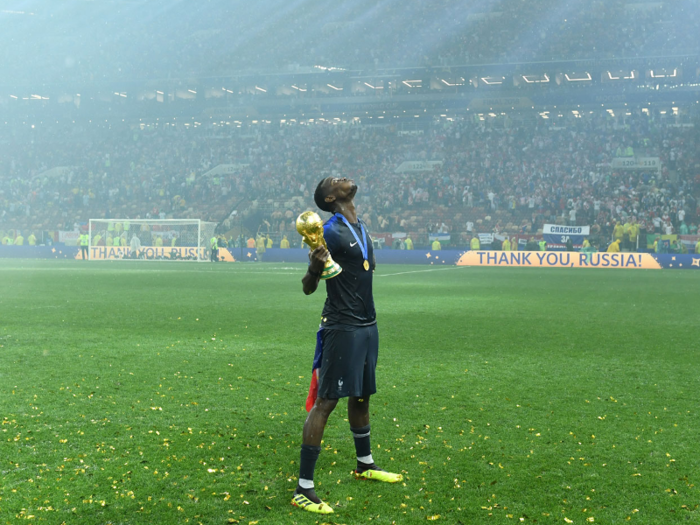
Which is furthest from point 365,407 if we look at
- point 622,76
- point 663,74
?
point 622,76

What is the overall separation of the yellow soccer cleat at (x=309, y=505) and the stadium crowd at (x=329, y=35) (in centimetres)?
4608

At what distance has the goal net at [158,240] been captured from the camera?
3984 cm

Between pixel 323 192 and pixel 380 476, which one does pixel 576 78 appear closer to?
pixel 323 192

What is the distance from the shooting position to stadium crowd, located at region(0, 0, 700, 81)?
150ft

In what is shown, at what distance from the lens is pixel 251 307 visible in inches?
582

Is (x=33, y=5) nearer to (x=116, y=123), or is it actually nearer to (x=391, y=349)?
(x=116, y=123)

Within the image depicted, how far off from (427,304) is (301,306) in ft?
A: 8.97

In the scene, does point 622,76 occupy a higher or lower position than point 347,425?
higher

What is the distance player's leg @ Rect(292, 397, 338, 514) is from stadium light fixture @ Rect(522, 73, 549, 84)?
156 ft

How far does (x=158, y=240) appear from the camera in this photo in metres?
40.2

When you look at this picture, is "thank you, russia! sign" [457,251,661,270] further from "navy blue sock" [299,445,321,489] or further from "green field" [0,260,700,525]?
"navy blue sock" [299,445,321,489]

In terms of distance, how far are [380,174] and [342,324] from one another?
4202 centimetres

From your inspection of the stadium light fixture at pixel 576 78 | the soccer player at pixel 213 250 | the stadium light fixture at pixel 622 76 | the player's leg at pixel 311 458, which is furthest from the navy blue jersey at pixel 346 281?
the stadium light fixture at pixel 576 78

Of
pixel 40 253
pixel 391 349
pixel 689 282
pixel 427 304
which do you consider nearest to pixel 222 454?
pixel 391 349
